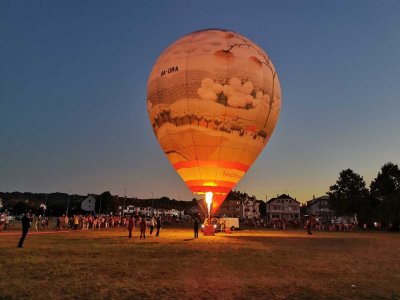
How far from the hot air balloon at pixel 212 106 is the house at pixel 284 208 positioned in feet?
369

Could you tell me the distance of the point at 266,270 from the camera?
12773 millimetres

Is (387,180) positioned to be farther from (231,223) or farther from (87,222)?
(87,222)

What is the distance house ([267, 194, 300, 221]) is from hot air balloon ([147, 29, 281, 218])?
4431 inches

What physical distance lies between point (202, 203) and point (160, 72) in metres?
11.3

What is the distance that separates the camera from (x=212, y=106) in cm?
2656

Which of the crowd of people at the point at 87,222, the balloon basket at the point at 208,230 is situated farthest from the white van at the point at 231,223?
the balloon basket at the point at 208,230

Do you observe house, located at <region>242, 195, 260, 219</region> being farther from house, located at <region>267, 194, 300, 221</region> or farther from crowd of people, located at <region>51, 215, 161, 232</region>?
crowd of people, located at <region>51, 215, 161, 232</region>

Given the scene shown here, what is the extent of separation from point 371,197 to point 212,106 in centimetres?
6001

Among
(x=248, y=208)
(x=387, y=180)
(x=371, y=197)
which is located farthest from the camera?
(x=248, y=208)

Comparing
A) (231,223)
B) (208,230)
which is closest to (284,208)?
(231,223)

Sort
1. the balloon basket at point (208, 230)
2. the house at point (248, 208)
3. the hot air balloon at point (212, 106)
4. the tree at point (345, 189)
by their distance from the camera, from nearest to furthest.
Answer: the hot air balloon at point (212, 106) < the balloon basket at point (208, 230) < the tree at point (345, 189) < the house at point (248, 208)

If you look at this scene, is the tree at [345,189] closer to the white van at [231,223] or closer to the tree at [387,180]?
the tree at [387,180]

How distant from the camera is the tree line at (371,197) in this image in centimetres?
5222

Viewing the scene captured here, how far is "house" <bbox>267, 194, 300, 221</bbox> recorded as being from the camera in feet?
449
